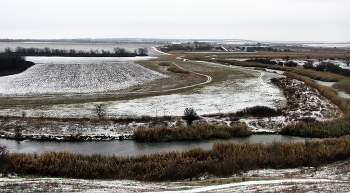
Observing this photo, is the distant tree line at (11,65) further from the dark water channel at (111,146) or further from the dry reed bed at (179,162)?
the dry reed bed at (179,162)

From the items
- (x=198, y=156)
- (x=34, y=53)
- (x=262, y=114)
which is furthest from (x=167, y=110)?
(x=34, y=53)

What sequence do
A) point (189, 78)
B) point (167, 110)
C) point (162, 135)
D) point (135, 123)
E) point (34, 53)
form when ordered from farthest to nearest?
point (34, 53) < point (189, 78) < point (167, 110) < point (135, 123) < point (162, 135)

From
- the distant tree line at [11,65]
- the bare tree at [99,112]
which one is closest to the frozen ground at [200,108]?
the bare tree at [99,112]

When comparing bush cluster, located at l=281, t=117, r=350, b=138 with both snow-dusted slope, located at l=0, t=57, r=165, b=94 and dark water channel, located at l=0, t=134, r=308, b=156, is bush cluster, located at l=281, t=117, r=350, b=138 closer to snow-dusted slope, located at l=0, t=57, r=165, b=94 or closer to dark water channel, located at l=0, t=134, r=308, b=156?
dark water channel, located at l=0, t=134, r=308, b=156

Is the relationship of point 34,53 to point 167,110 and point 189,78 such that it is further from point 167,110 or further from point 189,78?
point 167,110

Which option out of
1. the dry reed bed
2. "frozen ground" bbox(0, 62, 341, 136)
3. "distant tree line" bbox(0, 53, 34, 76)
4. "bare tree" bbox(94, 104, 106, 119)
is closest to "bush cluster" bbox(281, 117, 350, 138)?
"frozen ground" bbox(0, 62, 341, 136)

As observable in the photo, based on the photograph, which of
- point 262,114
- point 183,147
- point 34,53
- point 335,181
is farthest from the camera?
point 34,53

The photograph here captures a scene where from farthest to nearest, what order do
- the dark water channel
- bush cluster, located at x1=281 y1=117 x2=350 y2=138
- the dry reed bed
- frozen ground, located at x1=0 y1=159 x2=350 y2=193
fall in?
bush cluster, located at x1=281 y1=117 x2=350 y2=138 → the dark water channel → the dry reed bed → frozen ground, located at x1=0 y1=159 x2=350 y2=193
